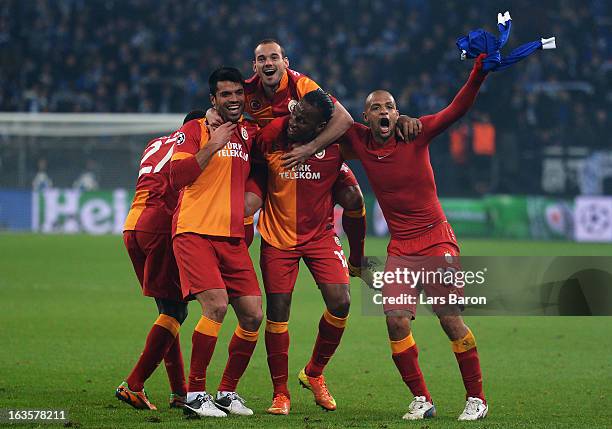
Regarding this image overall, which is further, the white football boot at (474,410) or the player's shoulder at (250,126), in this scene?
the player's shoulder at (250,126)

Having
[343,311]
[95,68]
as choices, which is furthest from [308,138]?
[95,68]

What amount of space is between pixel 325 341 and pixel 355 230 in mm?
889

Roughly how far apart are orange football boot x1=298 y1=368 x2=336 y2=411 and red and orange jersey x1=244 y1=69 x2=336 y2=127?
1.93 m

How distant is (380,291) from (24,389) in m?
2.80

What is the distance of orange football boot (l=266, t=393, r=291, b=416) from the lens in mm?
6922

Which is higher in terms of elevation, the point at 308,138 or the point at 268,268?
the point at 308,138

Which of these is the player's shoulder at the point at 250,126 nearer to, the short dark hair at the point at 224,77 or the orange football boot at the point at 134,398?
the short dark hair at the point at 224,77

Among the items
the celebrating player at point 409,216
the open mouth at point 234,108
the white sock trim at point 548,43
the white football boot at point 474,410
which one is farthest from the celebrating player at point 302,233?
the white sock trim at point 548,43

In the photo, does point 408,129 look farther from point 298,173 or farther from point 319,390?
point 319,390

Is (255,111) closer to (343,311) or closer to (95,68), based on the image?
(343,311)

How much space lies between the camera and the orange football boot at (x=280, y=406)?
692cm

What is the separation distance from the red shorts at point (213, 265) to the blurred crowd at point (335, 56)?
18.6 metres

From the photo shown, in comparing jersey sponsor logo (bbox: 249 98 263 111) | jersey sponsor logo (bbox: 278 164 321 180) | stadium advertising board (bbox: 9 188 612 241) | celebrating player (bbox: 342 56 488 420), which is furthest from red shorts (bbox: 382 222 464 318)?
stadium advertising board (bbox: 9 188 612 241)

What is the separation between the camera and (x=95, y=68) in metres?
29.5
